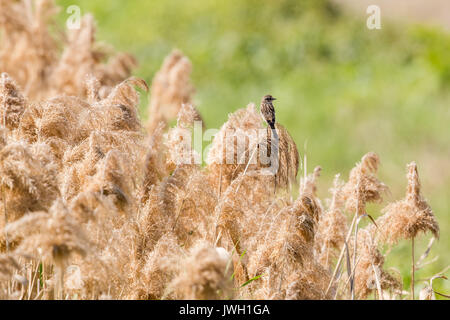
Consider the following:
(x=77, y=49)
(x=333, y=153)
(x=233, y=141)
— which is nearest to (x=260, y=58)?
(x=333, y=153)

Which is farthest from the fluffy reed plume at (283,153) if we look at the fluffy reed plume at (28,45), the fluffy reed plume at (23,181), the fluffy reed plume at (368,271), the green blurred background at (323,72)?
the green blurred background at (323,72)

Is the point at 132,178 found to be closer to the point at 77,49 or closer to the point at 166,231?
the point at 166,231

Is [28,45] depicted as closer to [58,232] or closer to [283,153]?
[283,153]

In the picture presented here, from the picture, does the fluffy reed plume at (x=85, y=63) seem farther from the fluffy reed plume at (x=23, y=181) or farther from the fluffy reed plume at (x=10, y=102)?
the fluffy reed plume at (x=23, y=181)

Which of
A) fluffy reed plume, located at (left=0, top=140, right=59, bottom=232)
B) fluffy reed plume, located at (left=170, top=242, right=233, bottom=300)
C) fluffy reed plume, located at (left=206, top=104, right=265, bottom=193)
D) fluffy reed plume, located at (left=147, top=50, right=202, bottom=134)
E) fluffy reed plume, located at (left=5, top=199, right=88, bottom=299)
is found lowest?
fluffy reed plume, located at (left=170, top=242, right=233, bottom=300)

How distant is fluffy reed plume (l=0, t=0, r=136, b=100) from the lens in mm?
4316

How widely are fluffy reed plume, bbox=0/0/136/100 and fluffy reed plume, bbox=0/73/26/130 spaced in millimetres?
1860

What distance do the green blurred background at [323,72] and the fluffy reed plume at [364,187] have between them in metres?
2.78

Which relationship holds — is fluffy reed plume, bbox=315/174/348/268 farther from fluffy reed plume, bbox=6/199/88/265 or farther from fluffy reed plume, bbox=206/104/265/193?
fluffy reed plume, bbox=6/199/88/265

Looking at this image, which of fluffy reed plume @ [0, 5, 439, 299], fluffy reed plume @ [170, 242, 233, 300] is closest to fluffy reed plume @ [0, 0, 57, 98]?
fluffy reed plume @ [0, 5, 439, 299]

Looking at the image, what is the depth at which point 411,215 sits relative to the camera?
7.30ft

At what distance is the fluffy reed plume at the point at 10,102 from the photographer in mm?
2225
